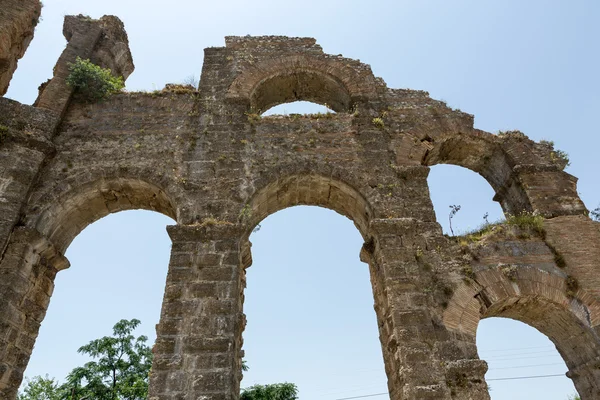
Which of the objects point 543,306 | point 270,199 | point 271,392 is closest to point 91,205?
point 270,199

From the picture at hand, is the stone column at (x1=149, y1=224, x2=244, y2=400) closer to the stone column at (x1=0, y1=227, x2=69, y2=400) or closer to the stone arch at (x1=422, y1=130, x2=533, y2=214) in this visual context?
the stone column at (x1=0, y1=227, x2=69, y2=400)

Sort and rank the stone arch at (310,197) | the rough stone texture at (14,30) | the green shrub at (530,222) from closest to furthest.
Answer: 1. the green shrub at (530,222)
2. the stone arch at (310,197)
3. the rough stone texture at (14,30)

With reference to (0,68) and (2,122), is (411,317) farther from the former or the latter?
(0,68)

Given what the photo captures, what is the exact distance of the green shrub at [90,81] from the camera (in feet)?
32.2

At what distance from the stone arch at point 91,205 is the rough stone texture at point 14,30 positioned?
4.91 meters

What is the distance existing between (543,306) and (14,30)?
13.5 meters

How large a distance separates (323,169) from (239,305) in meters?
3.21

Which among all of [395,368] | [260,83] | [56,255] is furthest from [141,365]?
[395,368]

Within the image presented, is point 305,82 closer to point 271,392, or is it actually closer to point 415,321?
point 415,321

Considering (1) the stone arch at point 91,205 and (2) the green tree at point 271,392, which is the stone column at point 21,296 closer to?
(1) the stone arch at point 91,205

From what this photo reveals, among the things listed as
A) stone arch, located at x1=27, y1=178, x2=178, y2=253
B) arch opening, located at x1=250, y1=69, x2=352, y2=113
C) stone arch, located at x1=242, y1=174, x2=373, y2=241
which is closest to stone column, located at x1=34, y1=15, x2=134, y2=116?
stone arch, located at x1=27, y1=178, x2=178, y2=253

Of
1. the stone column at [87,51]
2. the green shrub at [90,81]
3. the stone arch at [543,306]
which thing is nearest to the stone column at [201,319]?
the stone arch at [543,306]

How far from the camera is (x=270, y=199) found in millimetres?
8844

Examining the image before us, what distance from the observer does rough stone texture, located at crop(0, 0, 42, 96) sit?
10320mm
